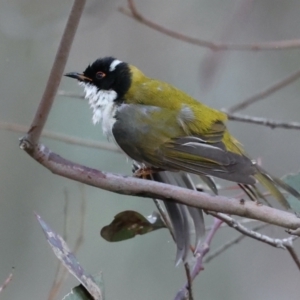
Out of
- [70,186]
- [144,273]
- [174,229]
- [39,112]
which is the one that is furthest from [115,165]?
[39,112]

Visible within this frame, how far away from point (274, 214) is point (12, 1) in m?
3.35

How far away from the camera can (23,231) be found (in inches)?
172

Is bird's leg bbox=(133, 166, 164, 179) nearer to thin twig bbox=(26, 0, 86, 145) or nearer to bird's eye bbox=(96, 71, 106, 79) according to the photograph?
bird's eye bbox=(96, 71, 106, 79)

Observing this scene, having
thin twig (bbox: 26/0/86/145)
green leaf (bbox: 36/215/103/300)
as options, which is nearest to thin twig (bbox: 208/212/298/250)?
green leaf (bbox: 36/215/103/300)

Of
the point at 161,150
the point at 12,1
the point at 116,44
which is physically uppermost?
the point at 12,1

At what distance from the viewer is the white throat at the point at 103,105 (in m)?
2.72

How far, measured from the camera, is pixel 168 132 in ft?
8.60

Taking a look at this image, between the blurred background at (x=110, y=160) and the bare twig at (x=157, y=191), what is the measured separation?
2.29 metres

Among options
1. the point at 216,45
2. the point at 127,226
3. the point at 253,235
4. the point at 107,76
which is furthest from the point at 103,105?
the point at 253,235

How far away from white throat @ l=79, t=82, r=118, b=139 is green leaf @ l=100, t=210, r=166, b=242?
73 cm

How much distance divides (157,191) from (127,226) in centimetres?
41

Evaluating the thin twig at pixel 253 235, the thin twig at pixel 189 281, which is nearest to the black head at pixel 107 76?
the thin twig at pixel 253 235

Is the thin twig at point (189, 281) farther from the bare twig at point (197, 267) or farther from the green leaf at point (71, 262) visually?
the green leaf at point (71, 262)

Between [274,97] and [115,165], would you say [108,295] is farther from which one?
[274,97]
